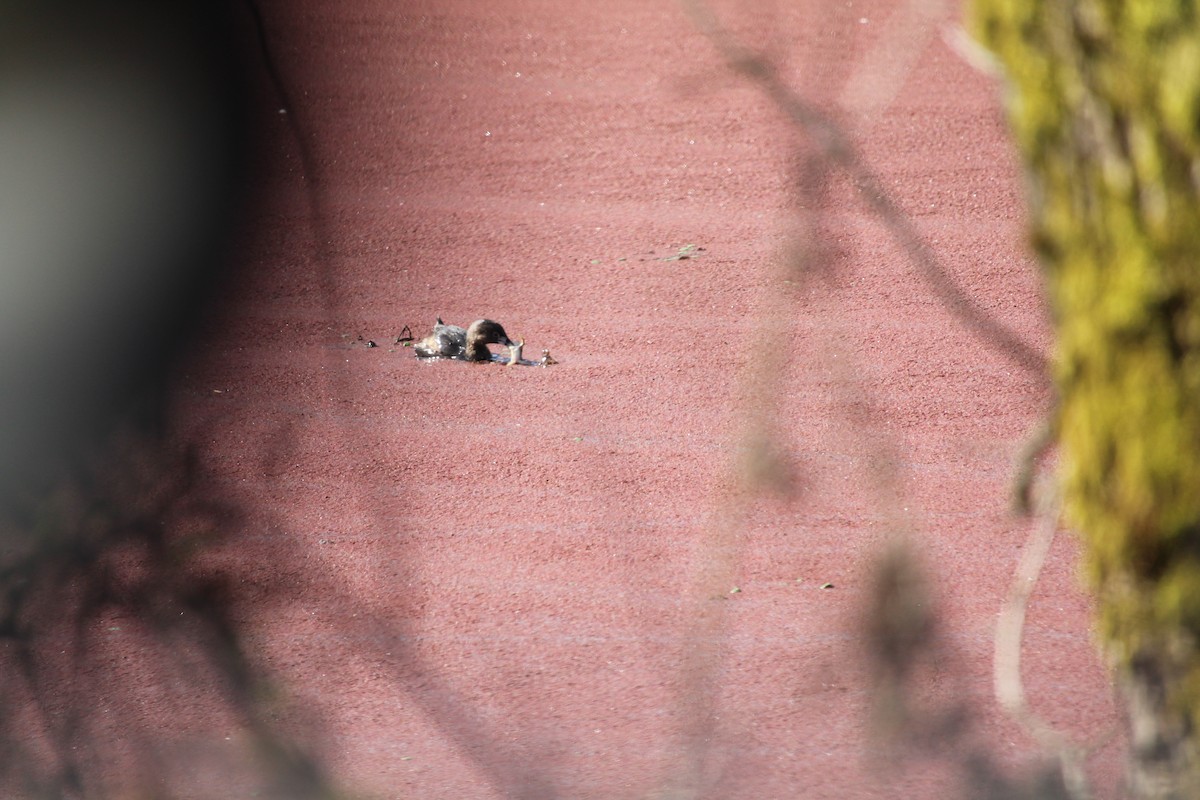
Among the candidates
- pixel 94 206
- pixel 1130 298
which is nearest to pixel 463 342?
pixel 94 206

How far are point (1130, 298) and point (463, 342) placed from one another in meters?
4.14

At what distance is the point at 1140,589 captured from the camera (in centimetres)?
135

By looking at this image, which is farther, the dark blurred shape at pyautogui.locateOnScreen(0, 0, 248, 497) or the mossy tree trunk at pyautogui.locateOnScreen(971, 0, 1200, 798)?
the dark blurred shape at pyautogui.locateOnScreen(0, 0, 248, 497)

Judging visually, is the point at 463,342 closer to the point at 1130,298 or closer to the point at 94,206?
the point at 94,206

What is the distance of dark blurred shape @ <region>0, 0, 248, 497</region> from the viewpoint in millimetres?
4449

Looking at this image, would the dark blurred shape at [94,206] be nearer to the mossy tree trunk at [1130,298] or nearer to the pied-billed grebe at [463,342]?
the pied-billed grebe at [463,342]

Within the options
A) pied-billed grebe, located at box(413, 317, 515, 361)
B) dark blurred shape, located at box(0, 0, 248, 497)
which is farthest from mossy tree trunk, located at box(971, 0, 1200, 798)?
pied-billed grebe, located at box(413, 317, 515, 361)

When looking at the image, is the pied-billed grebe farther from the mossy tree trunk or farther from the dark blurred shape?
the mossy tree trunk

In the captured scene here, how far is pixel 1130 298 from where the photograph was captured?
125 centimetres

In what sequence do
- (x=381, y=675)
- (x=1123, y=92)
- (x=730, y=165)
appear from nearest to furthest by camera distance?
(x=1123, y=92), (x=381, y=675), (x=730, y=165)

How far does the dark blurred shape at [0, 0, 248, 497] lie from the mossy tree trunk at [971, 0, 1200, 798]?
12.1 ft

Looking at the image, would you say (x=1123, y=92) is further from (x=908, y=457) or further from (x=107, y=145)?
(x=107, y=145)

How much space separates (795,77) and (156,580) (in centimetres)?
443

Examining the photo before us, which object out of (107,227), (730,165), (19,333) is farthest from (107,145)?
(730,165)
